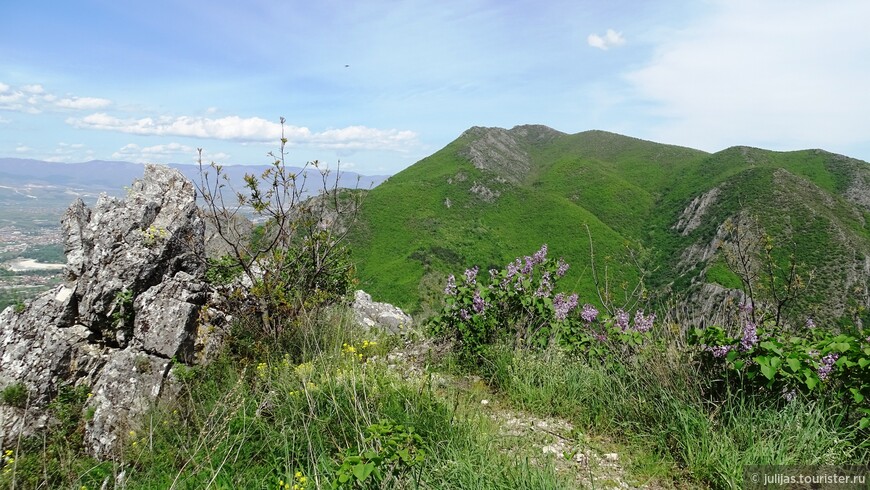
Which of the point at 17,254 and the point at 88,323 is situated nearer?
the point at 88,323

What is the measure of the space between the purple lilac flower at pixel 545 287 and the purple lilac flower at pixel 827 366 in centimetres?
323

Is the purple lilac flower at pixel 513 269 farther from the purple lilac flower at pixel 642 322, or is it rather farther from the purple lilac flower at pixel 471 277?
the purple lilac flower at pixel 642 322

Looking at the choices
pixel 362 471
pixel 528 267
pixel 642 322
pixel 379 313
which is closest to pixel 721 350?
pixel 642 322

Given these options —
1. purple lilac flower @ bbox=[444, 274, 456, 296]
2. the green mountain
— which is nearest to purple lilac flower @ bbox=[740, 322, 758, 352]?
purple lilac flower @ bbox=[444, 274, 456, 296]

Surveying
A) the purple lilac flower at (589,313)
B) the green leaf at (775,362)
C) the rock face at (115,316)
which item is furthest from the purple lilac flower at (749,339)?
the rock face at (115,316)

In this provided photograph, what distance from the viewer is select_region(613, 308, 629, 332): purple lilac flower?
5.52 meters

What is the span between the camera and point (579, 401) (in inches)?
184

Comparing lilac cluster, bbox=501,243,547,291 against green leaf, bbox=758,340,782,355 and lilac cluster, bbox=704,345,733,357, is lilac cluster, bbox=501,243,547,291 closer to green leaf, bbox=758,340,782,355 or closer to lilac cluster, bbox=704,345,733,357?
lilac cluster, bbox=704,345,733,357

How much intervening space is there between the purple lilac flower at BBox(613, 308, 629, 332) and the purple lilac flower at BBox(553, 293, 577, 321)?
0.67 meters

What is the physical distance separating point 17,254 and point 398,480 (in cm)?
8478

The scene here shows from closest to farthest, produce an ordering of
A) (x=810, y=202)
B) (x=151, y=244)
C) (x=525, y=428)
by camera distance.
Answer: (x=525, y=428) → (x=151, y=244) → (x=810, y=202)

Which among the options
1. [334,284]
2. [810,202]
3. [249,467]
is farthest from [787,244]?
[249,467]

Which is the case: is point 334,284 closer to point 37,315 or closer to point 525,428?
point 37,315

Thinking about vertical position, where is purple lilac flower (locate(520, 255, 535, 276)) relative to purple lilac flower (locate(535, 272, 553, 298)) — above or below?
above
